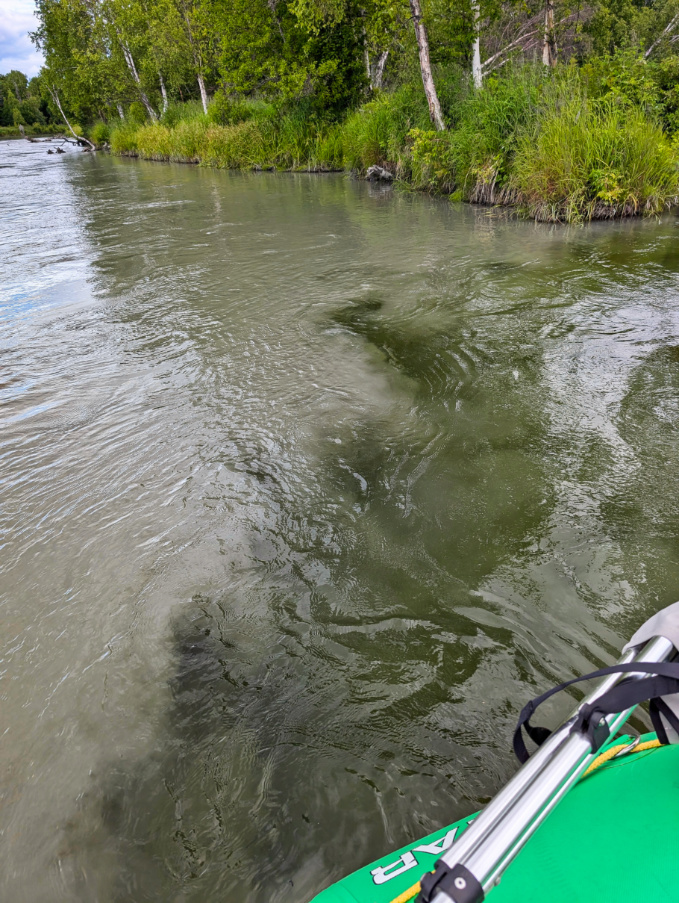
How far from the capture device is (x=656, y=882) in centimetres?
89

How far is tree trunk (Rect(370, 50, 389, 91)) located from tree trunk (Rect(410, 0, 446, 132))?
485cm

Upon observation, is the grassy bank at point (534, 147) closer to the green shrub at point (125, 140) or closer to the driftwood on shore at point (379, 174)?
the driftwood on shore at point (379, 174)

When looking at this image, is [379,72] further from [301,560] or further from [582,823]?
[582,823]

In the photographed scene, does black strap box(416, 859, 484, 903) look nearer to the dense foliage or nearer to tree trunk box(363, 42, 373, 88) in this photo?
tree trunk box(363, 42, 373, 88)

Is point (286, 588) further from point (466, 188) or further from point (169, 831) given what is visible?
point (466, 188)

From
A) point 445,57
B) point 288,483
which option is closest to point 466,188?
point 445,57

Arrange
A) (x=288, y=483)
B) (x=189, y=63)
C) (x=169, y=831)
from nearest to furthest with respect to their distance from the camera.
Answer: (x=169, y=831), (x=288, y=483), (x=189, y=63)

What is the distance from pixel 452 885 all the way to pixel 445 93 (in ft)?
49.2

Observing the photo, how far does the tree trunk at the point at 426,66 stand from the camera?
1067 centimetres

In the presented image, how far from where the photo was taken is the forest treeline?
28.5ft

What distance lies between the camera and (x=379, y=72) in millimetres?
16000

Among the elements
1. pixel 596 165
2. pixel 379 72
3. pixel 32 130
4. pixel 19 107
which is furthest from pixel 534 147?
pixel 19 107

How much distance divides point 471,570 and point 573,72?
1132 cm

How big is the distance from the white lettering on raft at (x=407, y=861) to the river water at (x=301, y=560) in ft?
1.03
